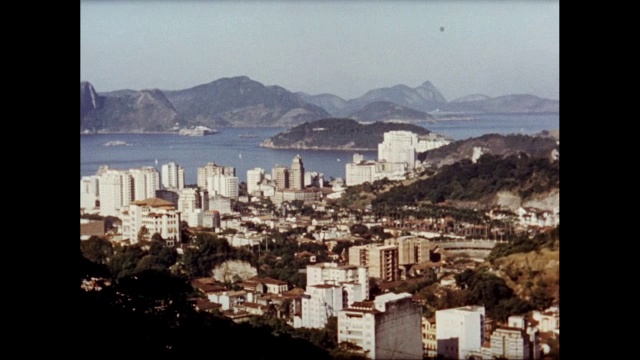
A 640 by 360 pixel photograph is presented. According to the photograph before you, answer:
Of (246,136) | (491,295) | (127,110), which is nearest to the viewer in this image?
(491,295)

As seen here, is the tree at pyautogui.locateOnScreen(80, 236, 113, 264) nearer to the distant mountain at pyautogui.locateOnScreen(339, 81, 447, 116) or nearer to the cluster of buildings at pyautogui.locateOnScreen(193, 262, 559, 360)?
the cluster of buildings at pyautogui.locateOnScreen(193, 262, 559, 360)

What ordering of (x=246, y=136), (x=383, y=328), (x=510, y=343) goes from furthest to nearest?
(x=246, y=136), (x=383, y=328), (x=510, y=343)

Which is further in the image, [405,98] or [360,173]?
[360,173]

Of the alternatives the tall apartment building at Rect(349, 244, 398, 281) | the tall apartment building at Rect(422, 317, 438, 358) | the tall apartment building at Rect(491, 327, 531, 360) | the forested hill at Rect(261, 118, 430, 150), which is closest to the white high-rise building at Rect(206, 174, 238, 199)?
the forested hill at Rect(261, 118, 430, 150)

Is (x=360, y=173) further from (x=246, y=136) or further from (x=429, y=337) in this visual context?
(x=429, y=337)

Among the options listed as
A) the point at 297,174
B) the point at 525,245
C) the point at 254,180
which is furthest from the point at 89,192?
the point at 525,245

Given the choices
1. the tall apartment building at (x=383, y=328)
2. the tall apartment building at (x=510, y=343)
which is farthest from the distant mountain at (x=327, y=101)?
the tall apartment building at (x=510, y=343)
